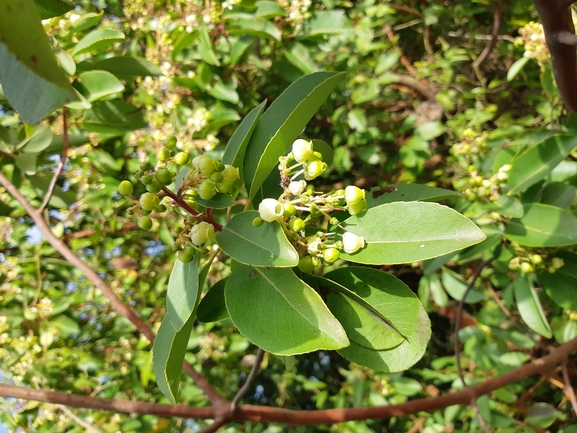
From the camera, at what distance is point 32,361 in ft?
6.59

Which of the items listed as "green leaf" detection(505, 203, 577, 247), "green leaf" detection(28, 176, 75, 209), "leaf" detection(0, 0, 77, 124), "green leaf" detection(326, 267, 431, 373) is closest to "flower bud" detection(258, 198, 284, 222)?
"green leaf" detection(326, 267, 431, 373)

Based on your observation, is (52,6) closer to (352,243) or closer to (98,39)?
(352,243)

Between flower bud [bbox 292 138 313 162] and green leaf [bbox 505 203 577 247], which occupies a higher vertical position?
flower bud [bbox 292 138 313 162]

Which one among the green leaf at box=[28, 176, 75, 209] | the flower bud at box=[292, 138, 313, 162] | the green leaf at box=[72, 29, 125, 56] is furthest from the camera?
the green leaf at box=[28, 176, 75, 209]

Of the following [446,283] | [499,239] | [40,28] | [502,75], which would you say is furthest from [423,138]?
[40,28]

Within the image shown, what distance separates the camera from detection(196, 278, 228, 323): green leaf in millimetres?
898

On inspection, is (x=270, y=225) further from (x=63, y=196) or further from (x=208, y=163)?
(x=63, y=196)

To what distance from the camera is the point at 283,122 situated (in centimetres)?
80

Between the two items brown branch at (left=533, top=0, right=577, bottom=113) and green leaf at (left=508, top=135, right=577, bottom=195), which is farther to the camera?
green leaf at (left=508, top=135, right=577, bottom=195)

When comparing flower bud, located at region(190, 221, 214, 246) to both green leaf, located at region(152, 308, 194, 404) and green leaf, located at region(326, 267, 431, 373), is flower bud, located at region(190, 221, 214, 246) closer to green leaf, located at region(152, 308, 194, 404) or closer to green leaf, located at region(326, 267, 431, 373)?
green leaf, located at region(152, 308, 194, 404)

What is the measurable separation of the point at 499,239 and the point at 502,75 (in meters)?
2.14

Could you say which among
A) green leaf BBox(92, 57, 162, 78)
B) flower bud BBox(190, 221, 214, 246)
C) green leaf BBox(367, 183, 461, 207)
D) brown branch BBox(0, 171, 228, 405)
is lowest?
brown branch BBox(0, 171, 228, 405)

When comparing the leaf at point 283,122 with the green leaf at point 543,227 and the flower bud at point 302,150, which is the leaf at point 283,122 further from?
the green leaf at point 543,227

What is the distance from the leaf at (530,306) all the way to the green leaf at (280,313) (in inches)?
46.5
